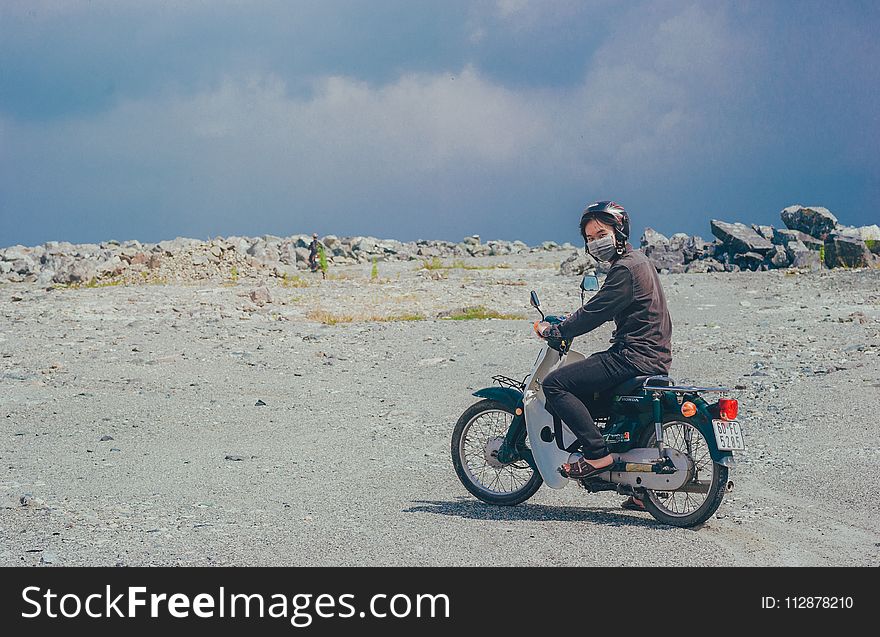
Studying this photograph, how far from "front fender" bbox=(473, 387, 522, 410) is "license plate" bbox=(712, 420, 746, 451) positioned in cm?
160

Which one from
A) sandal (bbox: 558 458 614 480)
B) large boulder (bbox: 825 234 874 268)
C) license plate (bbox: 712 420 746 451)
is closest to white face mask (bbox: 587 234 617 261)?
license plate (bbox: 712 420 746 451)

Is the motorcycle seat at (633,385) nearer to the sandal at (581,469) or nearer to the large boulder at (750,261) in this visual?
the sandal at (581,469)

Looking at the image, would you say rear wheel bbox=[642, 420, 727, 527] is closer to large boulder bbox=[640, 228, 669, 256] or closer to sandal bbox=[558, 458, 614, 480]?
sandal bbox=[558, 458, 614, 480]

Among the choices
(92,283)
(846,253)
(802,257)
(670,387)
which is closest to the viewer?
(670,387)

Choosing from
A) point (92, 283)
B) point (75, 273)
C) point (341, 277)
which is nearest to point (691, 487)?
point (92, 283)

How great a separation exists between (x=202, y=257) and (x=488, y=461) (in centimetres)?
3136

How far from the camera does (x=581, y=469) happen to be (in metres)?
7.31

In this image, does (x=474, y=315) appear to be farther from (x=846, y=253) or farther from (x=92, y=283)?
(x=846, y=253)

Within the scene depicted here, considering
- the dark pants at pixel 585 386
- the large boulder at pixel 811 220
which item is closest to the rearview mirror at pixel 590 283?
the dark pants at pixel 585 386

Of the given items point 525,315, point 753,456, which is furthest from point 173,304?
point 753,456

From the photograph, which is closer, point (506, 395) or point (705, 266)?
point (506, 395)

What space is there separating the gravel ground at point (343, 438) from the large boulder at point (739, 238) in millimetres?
14750

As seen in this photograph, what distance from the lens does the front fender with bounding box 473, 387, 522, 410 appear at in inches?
305
